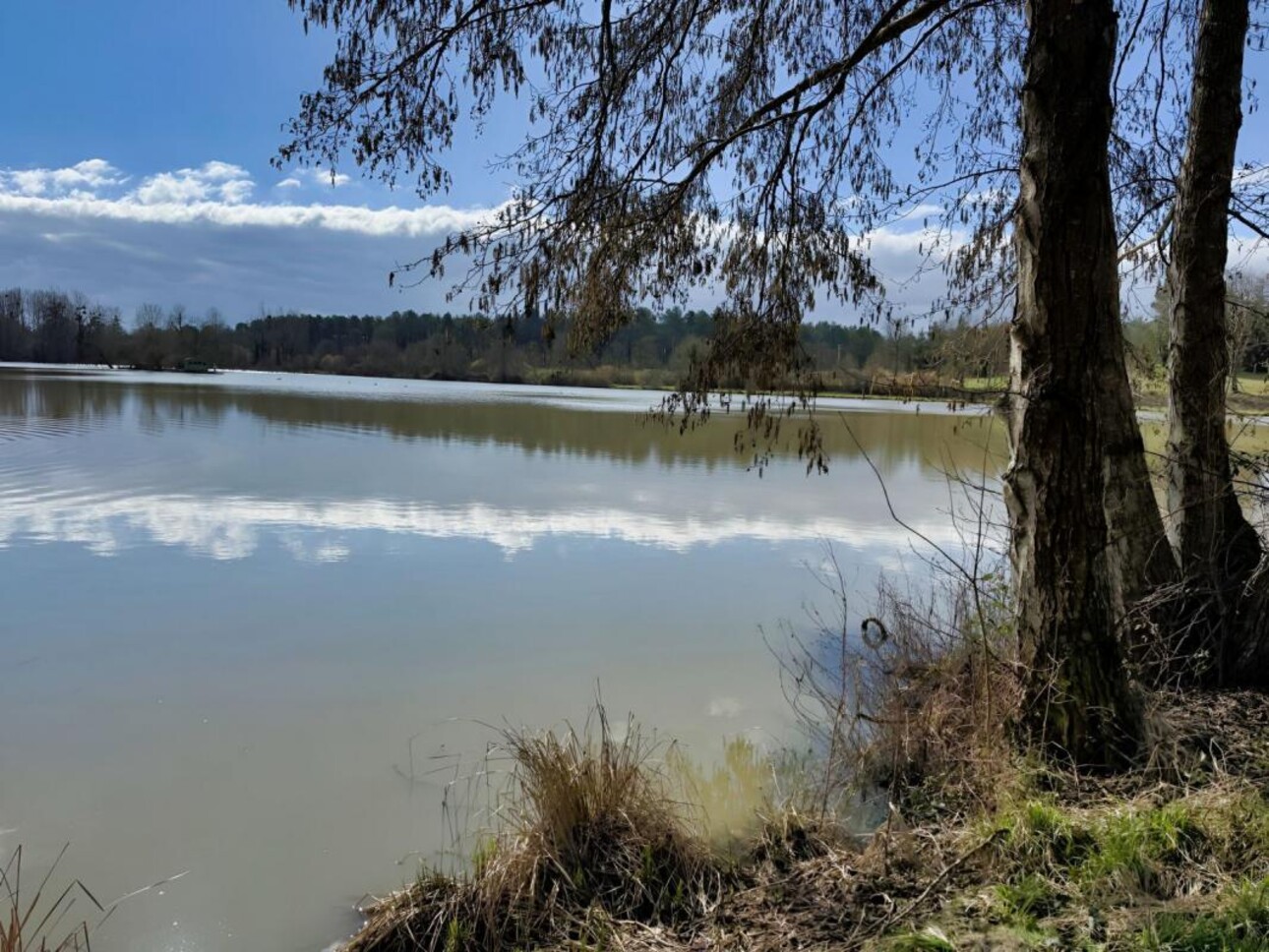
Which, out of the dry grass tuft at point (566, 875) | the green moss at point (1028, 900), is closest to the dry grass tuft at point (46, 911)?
the dry grass tuft at point (566, 875)

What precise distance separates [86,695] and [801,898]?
3.36 meters

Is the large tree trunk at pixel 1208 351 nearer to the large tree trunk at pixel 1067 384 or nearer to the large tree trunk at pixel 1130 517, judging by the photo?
the large tree trunk at pixel 1130 517

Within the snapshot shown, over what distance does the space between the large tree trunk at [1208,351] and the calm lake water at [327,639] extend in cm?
105

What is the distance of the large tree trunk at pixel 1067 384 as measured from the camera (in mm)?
2463

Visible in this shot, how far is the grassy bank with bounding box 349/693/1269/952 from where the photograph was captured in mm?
1921

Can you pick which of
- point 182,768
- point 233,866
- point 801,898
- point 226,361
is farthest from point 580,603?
point 226,361

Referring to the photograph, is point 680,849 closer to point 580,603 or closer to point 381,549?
point 580,603

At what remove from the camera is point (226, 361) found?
70.2 meters


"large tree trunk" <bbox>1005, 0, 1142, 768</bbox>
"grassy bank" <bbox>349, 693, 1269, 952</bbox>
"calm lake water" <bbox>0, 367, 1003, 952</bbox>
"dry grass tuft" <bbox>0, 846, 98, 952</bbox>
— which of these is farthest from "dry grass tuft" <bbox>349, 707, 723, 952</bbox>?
"large tree trunk" <bbox>1005, 0, 1142, 768</bbox>

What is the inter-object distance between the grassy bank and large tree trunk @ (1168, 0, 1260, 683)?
2.39ft

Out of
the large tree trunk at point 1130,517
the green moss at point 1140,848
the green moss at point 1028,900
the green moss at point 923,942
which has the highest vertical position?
the large tree trunk at point 1130,517

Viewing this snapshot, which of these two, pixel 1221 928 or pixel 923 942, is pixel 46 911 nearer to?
pixel 923 942

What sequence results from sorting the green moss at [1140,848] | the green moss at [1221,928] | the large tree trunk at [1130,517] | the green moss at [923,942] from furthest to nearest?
the large tree trunk at [1130,517]
the green moss at [1140,848]
the green moss at [923,942]
the green moss at [1221,928]

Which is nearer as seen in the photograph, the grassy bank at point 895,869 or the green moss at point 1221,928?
the green moss at point 1221,928
